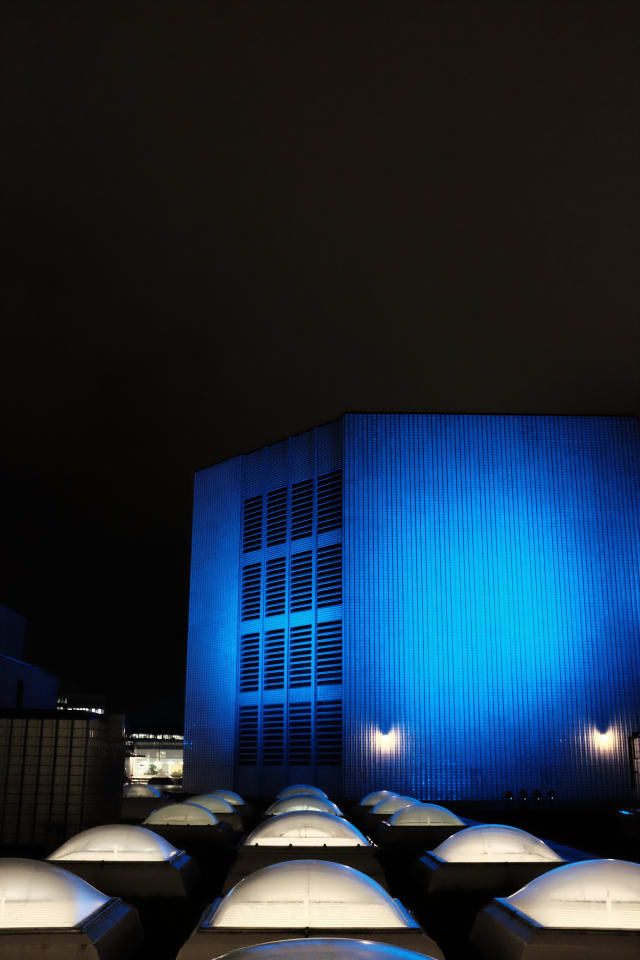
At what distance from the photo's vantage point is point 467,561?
4012 centimetres

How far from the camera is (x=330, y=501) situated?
137 feet

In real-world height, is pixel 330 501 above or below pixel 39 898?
above

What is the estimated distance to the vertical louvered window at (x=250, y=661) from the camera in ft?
138

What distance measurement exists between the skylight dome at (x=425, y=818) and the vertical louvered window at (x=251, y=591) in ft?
79.7

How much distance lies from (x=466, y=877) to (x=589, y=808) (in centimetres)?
2594

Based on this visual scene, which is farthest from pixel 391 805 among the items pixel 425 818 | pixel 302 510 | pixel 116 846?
pixel 302 510

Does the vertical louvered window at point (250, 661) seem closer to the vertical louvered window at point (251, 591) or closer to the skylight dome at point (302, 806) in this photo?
the vertical louvered window at point (251, 591)

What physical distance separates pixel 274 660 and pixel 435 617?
307 inches

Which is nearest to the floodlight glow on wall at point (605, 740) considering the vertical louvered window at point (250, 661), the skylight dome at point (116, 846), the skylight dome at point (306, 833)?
the vertical louvered window at point (250, 661)

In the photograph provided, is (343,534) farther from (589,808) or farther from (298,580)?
(589,808)

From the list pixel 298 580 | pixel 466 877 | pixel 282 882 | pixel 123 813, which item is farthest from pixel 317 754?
pixel 282 882

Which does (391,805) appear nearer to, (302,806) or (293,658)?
(302,806)

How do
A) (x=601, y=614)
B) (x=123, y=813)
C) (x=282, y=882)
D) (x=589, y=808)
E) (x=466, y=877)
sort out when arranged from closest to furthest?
(x=282, y=882), (x=466, y=877), (x=123, y=813), (x=589, y=808), (x=601, y=614)

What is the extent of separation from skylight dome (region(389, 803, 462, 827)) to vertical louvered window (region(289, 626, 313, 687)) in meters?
20.8
